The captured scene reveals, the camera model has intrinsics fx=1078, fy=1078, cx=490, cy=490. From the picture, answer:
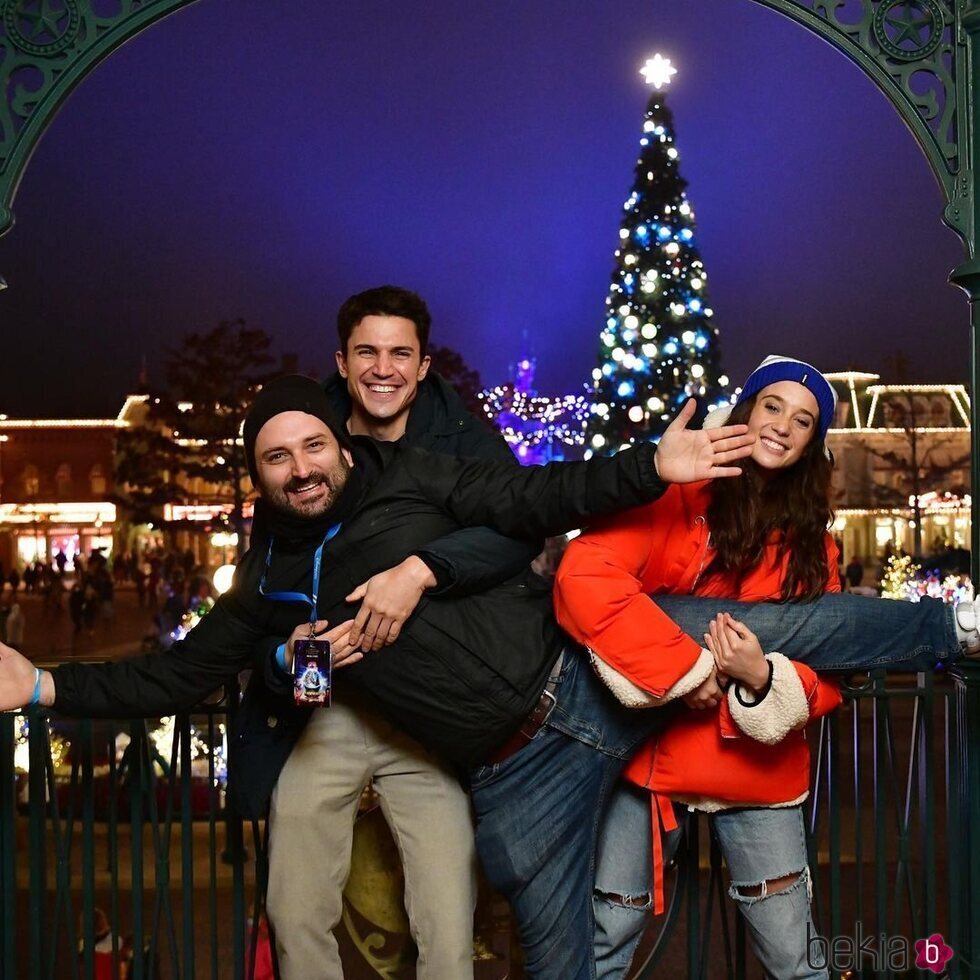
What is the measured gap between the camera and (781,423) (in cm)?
268

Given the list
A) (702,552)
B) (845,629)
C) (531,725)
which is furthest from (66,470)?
(845,629)

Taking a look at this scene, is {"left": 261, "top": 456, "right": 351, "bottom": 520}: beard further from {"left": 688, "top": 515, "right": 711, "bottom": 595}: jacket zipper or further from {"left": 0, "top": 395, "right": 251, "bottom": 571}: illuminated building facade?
{"left": 0, "top": 395, "right": 251, "bottom": 571}: illuminated building facade

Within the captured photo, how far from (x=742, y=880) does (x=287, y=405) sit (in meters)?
1.73

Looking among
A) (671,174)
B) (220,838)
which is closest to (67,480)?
(671,174)

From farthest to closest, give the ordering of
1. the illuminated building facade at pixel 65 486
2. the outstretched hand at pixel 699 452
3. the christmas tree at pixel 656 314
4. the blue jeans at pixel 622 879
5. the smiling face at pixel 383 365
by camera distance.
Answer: the illuminated building facade at pixel 65 486 → the christmas tree at pixel 656 314 → the smiling face at pixel 383 365 → the blue jeans at pixel 622 879 → the outstretched hand at pixel 699 452

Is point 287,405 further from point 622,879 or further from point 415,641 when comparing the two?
point 622,879

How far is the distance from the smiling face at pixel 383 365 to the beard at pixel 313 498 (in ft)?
1.68

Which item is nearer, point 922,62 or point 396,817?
point 396,817

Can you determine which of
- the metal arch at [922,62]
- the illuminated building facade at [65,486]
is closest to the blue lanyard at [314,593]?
the metal arch at [922,62]

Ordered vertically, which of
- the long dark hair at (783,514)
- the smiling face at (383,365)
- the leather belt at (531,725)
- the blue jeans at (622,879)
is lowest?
the blue jeans at (622,879)

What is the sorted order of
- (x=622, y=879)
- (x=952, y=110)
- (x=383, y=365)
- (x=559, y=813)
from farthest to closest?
(x=952, y=110) → (x=383, y=365) → (x=622, y=879) → (x=559, y=813)

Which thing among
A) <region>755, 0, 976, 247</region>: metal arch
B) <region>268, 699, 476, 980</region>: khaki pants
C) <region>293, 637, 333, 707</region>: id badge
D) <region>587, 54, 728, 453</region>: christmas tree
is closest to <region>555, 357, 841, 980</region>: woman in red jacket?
<region>268, 699, 476, 980</region>: khaki pants

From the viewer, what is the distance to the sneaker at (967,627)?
2691mm

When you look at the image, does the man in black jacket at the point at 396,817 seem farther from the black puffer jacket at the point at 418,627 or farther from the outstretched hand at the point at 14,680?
the outstretched hand at the point at 14,680
